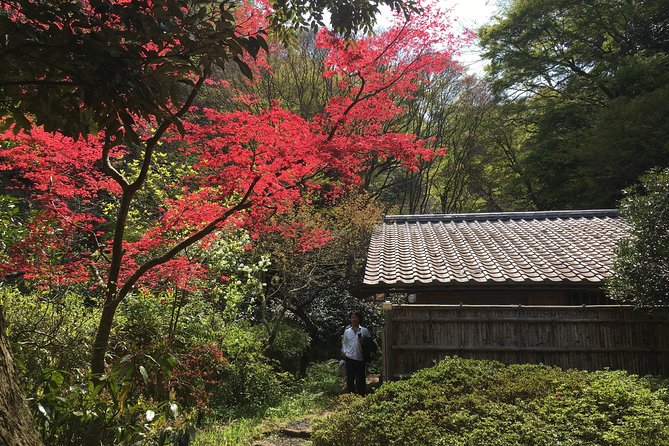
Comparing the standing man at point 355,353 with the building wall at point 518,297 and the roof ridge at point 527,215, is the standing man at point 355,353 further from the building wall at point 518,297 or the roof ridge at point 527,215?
the roof ridge at point 527,215

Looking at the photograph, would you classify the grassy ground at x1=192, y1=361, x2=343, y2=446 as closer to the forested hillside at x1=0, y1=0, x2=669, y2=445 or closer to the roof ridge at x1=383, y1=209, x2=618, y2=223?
the forested hillside at x1=0, y1=0, x2=669, y2=445

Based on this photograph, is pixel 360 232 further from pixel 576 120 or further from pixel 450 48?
pixel 576 120

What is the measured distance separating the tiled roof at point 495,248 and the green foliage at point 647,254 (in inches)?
39.8

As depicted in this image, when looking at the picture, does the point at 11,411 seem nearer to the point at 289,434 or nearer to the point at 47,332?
the point at 47,332

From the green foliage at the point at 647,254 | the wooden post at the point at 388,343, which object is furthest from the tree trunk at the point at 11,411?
the green foliage at the point at 647,254

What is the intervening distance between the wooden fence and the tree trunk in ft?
18.3

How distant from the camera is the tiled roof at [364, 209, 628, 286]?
26.0 ft

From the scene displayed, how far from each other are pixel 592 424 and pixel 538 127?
68.0 feet

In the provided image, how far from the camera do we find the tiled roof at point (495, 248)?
7938mm

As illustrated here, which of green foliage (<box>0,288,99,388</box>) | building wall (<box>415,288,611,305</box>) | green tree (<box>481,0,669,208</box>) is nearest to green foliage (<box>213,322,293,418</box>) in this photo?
green foliage (<box>0,288,99,388</box>)

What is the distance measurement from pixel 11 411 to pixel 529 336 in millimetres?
6841

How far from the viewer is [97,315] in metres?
6.93

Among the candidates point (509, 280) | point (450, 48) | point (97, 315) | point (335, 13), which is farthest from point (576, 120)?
point (97, 315)

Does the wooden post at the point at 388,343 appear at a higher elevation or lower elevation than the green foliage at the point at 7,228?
lower
